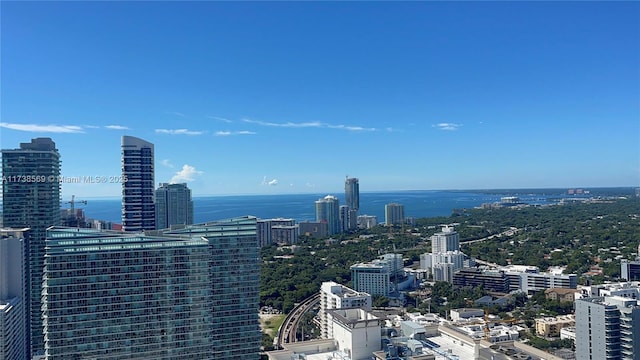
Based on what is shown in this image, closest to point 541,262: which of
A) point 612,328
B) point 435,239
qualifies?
point 435,239

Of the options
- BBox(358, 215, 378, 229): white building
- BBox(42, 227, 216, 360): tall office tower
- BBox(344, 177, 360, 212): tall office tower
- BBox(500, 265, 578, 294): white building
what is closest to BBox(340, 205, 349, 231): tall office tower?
BBox(358, 215, 378, 229): white building

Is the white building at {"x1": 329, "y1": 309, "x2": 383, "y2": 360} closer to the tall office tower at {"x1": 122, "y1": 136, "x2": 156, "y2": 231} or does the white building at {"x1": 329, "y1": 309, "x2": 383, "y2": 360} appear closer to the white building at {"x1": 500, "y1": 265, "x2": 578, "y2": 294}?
the tall office tower at {"x1": 122, "y1": 136, "x2": 156, "y2": 231}

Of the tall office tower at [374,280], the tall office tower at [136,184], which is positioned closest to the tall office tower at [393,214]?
the tall office tower at [374,280]

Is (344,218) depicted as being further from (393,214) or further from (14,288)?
(14,288)

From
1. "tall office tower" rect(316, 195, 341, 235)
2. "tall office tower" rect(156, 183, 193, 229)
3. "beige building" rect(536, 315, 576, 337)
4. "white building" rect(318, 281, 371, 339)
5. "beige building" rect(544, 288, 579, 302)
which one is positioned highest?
"tall office tower" rect(156, 183, 193, 229)

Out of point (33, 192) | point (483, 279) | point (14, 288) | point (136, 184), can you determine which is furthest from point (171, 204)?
point (483, 279)

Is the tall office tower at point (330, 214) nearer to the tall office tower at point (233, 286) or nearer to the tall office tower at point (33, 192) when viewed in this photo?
the tall office tower at point (33, 192)
